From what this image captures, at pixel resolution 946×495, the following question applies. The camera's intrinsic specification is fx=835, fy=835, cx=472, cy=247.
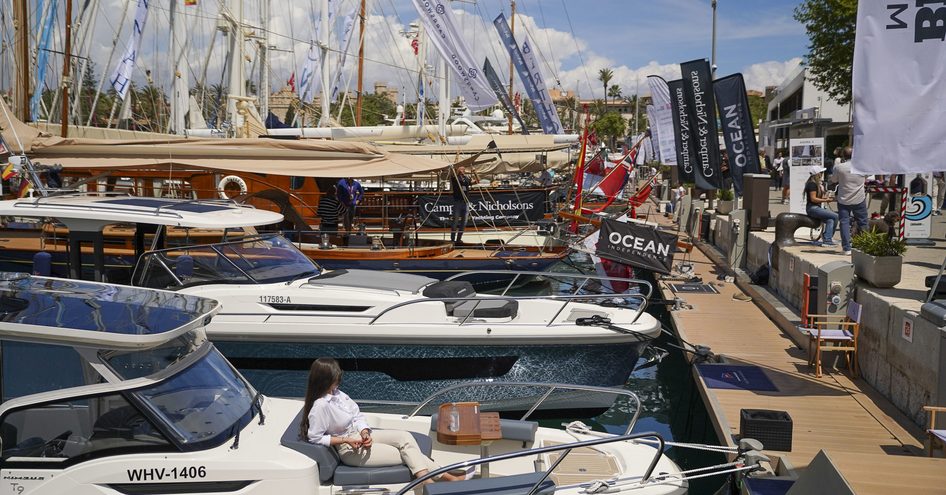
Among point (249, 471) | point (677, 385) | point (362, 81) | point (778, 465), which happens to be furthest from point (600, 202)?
point (249, 471)

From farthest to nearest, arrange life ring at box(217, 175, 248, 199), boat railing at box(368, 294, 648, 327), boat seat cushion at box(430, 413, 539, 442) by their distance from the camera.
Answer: life ring at box(217, 175, 248, 199), boat railing at box(368, 294, 648, 327), boat seat cushion at box(430, 413, 539, 442)

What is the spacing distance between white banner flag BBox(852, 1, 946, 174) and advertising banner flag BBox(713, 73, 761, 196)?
11098mm

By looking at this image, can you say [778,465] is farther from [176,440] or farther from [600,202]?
[600,202]

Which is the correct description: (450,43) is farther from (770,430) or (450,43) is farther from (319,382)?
(319,382)

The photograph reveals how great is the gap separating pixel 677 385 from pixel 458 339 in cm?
516

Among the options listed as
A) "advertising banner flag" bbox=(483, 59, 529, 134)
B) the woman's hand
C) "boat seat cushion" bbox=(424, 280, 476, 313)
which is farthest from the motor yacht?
"advertising banner flag" bbox=(483, 59, 529, 134)

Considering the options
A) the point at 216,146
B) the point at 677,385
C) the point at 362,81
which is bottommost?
the point at 677,385

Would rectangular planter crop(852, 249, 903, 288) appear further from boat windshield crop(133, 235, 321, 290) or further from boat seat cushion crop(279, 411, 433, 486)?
boat seat cushion crop(279, 411, 433, 486)

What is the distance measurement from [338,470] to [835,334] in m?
6.89

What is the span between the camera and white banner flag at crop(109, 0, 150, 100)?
2856 centimetres

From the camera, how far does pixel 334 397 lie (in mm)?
5699

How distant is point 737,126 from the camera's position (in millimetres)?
19422

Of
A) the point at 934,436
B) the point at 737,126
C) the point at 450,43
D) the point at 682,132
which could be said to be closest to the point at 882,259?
the point at 934,436

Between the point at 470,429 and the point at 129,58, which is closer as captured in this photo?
the point at 470,429
